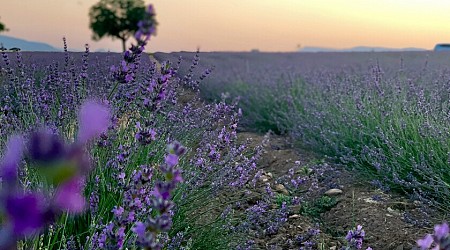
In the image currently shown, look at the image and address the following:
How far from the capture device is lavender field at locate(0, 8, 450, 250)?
1.16m

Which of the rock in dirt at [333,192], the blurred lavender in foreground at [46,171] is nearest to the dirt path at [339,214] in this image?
the rock in dirt at [333,192]

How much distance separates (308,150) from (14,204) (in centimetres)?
354

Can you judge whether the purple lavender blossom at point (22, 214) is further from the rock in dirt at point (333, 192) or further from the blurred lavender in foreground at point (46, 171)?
the rock in dirt at point (333, 192)

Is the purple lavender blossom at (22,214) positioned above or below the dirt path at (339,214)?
above

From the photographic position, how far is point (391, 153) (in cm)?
314

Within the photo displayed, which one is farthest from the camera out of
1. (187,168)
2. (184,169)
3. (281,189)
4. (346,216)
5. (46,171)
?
(281,189)

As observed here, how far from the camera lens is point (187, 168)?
2529mm

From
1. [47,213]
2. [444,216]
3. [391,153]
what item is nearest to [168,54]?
[391,153]

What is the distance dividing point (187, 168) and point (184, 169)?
0.39ft

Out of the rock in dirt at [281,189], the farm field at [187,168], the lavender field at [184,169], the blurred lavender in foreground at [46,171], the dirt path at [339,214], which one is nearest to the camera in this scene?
the blurred lavender in foreground at [46,171]

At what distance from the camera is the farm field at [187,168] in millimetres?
1341

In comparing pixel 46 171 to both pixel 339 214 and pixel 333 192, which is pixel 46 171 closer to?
pixel 339 214

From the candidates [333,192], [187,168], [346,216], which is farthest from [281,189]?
[187,168]

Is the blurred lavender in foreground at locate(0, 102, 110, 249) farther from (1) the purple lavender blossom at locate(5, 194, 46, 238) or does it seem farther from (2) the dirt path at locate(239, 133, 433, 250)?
(2) the dirt path at locate(239, 133, 433, 250)
